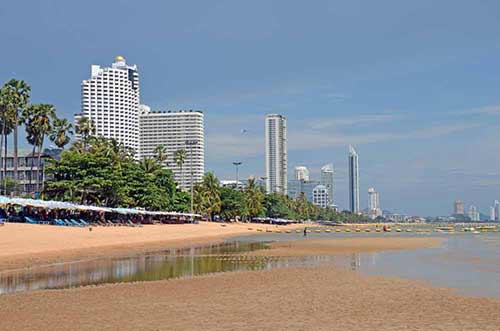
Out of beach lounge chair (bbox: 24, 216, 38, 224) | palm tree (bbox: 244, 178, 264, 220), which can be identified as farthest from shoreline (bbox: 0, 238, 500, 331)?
palm tree (bbox: 244, 178, 264, 220)

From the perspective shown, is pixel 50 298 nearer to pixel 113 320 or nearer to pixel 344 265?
pixel 113 320

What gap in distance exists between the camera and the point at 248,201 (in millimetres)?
135625

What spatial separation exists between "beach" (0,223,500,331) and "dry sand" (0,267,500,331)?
0.9 inches

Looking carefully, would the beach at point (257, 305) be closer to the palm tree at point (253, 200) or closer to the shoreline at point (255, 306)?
the shoreline at point (255, 306)

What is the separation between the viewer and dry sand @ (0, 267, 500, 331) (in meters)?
13.2

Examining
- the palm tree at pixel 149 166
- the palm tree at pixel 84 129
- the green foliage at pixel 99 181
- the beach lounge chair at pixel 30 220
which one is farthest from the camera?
the palm tree at pixel 149 166

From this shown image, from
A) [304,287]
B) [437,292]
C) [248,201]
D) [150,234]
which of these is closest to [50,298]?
[304,287]

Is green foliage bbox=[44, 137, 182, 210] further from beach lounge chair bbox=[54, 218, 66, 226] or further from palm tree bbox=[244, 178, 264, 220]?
palm tree bbox=[244, 178, 264, 220]

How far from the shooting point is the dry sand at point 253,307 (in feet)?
43.3

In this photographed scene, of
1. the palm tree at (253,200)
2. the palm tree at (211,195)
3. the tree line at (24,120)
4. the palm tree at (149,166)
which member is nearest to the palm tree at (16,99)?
the tree line at (24,120)

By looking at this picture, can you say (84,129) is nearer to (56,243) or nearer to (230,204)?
(230,204)

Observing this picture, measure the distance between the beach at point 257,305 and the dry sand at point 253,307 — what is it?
2cm

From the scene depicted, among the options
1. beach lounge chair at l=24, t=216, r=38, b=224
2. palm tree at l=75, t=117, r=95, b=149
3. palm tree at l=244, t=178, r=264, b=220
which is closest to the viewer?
→ beach lounge chair at l=24, t=216, r=38, b=224

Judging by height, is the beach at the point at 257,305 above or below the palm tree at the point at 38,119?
below
